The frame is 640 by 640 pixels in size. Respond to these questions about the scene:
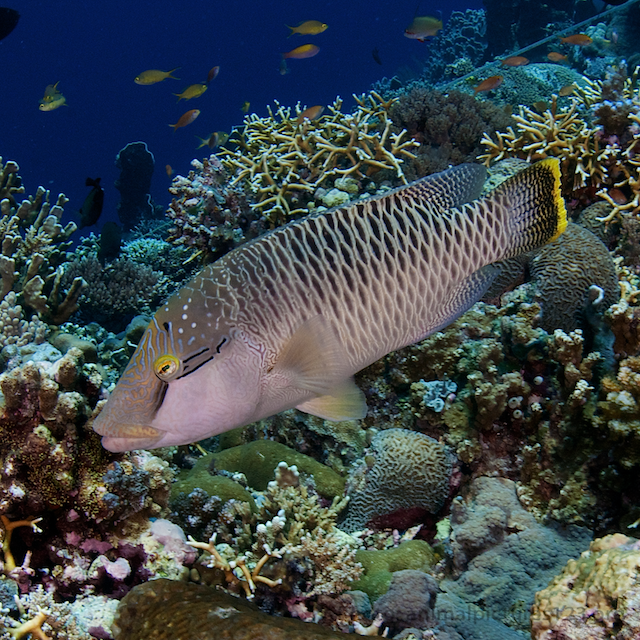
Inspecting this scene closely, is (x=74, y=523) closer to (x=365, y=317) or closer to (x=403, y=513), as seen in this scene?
(x=365, y=317)

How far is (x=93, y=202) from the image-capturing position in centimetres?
873

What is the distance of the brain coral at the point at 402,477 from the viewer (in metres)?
3.61

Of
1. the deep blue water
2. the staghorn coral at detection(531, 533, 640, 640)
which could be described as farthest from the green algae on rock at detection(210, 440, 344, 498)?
the deep blue water

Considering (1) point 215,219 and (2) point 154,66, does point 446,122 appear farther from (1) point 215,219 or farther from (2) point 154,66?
(2) point 154,66

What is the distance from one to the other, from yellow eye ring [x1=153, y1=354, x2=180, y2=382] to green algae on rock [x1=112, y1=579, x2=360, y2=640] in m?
0.99

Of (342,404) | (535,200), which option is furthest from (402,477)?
(535,200)

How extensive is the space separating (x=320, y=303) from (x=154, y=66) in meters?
158

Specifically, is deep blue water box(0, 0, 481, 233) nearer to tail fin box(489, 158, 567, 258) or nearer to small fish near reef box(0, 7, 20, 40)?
small fish near reef box(0, 7, 20, 40)

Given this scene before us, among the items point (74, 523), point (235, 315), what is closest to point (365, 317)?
point (235, 315)

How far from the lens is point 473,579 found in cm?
301

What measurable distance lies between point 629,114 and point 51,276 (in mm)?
8057

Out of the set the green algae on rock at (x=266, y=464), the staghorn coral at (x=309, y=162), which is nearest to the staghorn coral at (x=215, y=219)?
the staghorn coral at (x=309, y=162)

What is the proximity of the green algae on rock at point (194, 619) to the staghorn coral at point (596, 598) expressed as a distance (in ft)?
2.69

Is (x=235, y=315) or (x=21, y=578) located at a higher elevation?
(x=235, y=315)
